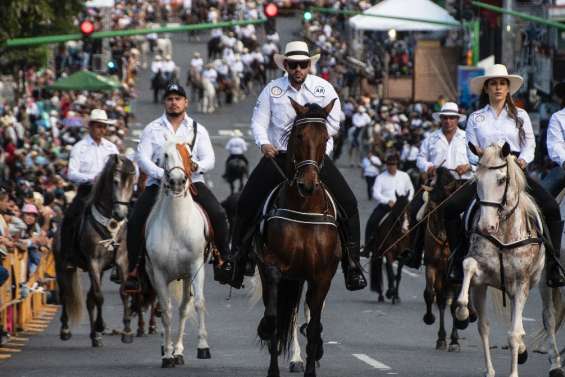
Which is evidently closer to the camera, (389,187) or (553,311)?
(553,311)

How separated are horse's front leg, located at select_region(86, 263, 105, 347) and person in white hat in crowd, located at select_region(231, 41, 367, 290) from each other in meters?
4.78

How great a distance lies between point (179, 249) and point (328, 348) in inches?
104

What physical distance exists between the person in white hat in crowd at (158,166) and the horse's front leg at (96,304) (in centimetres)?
204

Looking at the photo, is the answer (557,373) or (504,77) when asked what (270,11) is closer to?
(504,77)

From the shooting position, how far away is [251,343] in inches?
848

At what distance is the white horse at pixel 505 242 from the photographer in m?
16.5

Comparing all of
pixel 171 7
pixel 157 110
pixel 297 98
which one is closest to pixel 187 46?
pixel 171 7

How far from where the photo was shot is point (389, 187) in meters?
31.7

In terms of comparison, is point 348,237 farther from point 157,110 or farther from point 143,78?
point 143,78

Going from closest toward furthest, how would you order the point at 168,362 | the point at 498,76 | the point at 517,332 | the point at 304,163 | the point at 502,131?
the point at 304,163 < the point at 517,332 < the point at 502,131 < the point at 498,76 < the point at 168,362

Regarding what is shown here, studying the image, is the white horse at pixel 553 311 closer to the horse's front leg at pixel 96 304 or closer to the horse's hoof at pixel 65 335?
the horse's front leg at pixel 96 304

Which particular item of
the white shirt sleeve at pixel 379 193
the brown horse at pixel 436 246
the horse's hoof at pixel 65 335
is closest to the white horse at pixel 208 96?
the white shirt sleeve at pixel 379 193

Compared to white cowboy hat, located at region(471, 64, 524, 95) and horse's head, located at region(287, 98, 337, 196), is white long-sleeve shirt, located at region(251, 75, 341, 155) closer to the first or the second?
horse's head, located at region(287, 98, 337, 196)

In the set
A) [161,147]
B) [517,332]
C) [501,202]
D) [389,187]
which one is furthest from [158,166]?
[389,187]
